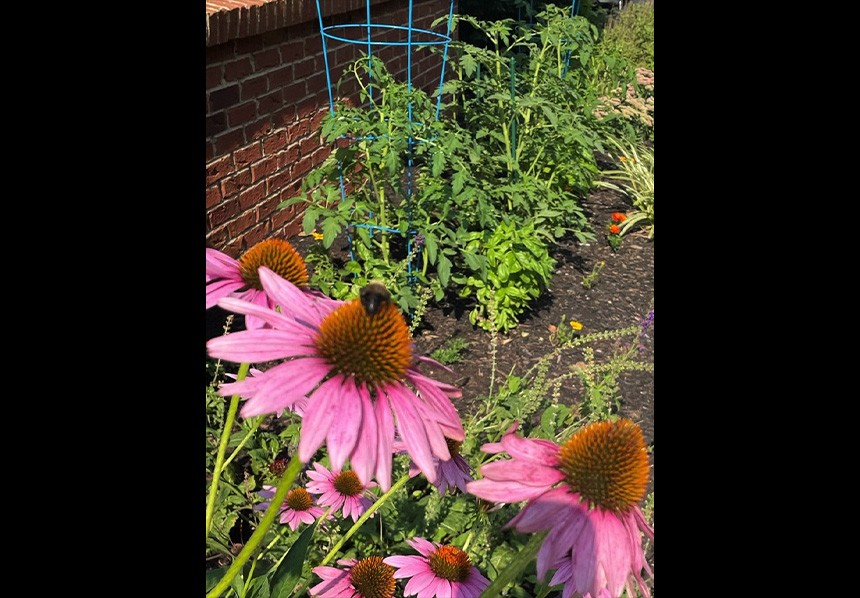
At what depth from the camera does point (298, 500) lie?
1.53 m

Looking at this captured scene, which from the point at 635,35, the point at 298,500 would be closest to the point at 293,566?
the point at 298,500

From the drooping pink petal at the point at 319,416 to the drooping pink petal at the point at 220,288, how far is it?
0.17 m

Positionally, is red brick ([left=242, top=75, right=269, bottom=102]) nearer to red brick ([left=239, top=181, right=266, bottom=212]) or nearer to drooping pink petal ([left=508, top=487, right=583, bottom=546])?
red brick ([left=239, top=181, right=266, bottom=212])

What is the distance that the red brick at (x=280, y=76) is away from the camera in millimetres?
3846

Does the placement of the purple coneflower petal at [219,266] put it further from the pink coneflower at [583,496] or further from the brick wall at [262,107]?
the brick wall at [262,107]

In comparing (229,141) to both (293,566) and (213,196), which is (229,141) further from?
(293,566)

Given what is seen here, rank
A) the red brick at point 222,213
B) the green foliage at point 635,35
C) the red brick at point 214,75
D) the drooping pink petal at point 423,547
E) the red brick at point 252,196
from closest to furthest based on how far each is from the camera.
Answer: the drooping pink petal at point 423,547 < the red brick at point 214,75 < the red brick at point 222,213 < the red brick at point 252,196 < the green foliage at point 635,35

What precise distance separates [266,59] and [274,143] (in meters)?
0.44

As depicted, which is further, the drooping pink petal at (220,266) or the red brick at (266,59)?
the red brick at (266,59)

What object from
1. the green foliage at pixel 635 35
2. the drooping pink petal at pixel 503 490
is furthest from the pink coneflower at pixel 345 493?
the green foliage at pixel 635 35
